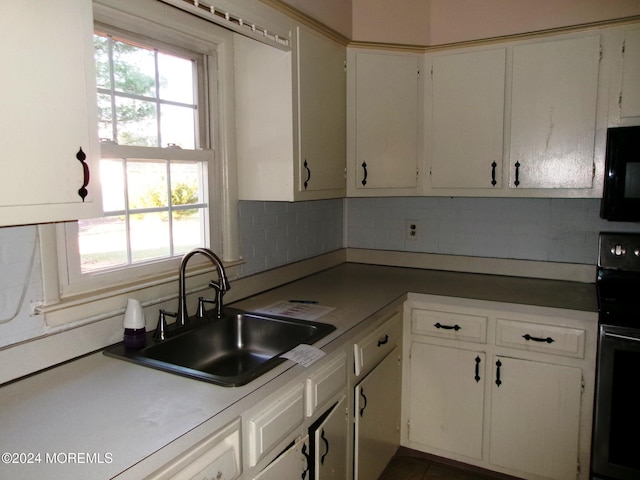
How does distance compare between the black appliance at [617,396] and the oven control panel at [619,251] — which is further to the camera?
the oven control panel at [619,251]

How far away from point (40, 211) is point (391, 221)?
236 cm

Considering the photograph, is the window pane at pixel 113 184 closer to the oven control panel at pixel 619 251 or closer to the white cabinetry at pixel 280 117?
the white cabinetry at pixel 280 117

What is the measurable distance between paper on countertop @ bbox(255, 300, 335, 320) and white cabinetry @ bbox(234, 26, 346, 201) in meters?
0.48

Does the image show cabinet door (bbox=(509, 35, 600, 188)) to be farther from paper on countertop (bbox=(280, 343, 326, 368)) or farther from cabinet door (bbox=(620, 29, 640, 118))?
paper on countertop (bbox=(280, 343, 326, 368))

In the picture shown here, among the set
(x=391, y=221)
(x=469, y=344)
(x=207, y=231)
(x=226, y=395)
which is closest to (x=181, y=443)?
(x=226, y=395)

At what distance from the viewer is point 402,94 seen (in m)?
2.67

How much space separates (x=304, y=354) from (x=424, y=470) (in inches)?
53.8

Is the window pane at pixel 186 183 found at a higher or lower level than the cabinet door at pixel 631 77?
lower

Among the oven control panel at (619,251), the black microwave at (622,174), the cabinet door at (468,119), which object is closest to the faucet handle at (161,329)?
the cabinet door at (468,119)

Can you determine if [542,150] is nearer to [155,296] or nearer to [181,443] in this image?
[155,296]

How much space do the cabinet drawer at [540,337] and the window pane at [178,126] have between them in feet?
5.36

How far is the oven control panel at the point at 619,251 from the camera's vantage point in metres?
2.44

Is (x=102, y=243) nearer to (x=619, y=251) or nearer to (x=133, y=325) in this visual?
(x=133, y=325)

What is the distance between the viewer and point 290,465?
1500mm
